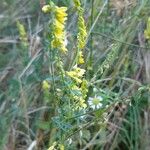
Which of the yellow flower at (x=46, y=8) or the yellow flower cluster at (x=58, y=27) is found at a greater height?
the yellow flower at (x=46, y=8)

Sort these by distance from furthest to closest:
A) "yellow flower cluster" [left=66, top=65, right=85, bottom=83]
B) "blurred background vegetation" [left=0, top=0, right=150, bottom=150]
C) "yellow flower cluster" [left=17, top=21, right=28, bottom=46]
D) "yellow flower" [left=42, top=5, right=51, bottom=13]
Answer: "yellow flower cluster" [left=17, top=21, right=28, bottom=46] → "blurred background vegetation" [left=0, top=0, right=150, bottom=150] → "yellow flower cluster" [left=66, top=65, right=85, bottom=83] → "yellow flower" [left=42, top=5, right=51, bottom=13]

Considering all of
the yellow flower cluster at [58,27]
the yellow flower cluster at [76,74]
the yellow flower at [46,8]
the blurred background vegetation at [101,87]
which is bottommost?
the blurred background vegetation at [101,87]

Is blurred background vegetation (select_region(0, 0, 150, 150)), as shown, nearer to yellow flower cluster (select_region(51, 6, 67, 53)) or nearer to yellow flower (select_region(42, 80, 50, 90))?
yellow flower (select_region(42, 80, 50, 90))

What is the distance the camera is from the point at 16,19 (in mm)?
2174

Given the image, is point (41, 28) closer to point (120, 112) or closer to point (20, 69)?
point (20, 69)

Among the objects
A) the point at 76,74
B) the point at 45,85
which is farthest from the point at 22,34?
the point at 76,74

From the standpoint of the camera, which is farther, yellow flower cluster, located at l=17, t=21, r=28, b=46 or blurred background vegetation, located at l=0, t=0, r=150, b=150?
yellow flower cluster, located at l=17, t=21, r=28, b=46

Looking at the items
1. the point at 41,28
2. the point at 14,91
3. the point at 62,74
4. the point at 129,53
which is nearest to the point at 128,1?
the point at 129,53

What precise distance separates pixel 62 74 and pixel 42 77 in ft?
2.66

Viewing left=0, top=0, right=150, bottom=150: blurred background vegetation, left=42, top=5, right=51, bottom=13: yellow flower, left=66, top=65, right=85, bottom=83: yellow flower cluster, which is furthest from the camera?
left=0, top=0, right=150, bottom=150: blurred background vegetation

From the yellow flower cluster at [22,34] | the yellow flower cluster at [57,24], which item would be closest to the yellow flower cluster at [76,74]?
the yellow flower cluster at [57,24]

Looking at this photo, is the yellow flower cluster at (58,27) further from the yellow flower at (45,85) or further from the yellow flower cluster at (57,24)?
the yellow flower at (45,85)

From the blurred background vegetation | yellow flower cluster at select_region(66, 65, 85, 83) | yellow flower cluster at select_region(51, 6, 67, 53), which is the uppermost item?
yellow flower cluster at select_region(51, 6, 67, 53)

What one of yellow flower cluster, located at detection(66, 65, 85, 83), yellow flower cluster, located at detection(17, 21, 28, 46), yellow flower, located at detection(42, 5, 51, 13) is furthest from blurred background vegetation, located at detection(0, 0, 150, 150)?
yellow flower, located at detection(42, 5, 51, 13)
